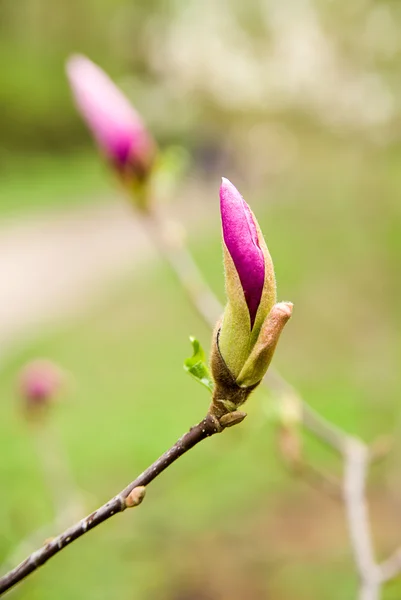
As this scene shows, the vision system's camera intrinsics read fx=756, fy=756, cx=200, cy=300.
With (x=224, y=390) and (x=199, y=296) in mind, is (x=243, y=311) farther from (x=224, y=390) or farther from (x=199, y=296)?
(x=199, y=296)

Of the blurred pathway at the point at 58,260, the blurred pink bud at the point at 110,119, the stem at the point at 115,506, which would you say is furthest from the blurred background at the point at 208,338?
the stem at the point at 115,506

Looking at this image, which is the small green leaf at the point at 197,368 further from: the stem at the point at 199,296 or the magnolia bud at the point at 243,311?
the stem at the point at 199,296

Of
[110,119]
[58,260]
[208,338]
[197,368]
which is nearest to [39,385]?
[110,119]

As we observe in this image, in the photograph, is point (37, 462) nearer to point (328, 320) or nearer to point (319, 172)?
point (319, 172)

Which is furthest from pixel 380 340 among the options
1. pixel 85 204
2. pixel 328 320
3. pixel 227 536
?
pixel 85 204

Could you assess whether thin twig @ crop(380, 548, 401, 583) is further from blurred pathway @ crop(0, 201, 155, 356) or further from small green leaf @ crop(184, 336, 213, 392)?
blurred pathway @ crop(0, 201, 155, 356)

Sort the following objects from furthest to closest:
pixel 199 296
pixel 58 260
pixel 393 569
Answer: pixel 58 260
pixel 199 296
pixel 393 569
